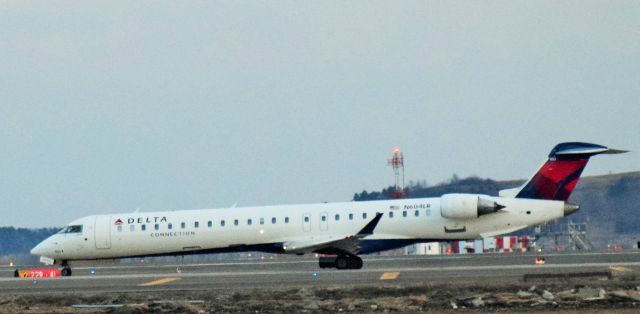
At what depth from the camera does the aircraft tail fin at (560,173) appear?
1683 inches

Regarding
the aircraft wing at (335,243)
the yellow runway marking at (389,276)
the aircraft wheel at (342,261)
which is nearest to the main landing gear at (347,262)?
the aircraft wheel at (342,261)

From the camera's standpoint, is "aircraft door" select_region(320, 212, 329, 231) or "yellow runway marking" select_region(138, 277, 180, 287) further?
"aircraft door" select_region(320, 212, 329, 231)

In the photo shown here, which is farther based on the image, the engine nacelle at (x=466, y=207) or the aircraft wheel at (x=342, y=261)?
the aircraft wheel at (x=342, y=261)

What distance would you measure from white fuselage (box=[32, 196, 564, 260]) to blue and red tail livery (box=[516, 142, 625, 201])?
1.49 ft

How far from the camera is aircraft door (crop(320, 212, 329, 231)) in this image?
4312 cm

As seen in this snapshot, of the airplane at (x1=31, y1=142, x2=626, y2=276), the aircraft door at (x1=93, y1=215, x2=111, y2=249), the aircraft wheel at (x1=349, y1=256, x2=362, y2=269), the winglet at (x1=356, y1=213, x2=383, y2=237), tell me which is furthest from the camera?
the aircraft door at (x1=93, y1=215, x2=111, y2=249)

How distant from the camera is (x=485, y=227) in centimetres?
4253

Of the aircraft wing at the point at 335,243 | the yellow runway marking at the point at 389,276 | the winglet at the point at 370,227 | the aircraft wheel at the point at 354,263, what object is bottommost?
the yellow runway marking at the point at 389,276

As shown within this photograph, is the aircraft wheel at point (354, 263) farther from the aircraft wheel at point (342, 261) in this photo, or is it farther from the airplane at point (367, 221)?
the aircraft wheel at point (342, 261)

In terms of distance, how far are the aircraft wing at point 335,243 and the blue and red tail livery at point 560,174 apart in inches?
231

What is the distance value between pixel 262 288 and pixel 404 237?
12440mm

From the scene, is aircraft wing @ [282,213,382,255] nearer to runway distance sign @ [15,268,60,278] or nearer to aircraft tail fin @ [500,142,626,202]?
aircraft tail fin @ [500,142,626,202]

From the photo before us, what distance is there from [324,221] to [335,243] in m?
1.15

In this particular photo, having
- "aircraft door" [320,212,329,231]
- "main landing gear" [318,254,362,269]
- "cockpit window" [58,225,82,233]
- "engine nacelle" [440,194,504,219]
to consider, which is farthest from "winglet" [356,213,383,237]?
"cockpit window" [58,225,82,233]
